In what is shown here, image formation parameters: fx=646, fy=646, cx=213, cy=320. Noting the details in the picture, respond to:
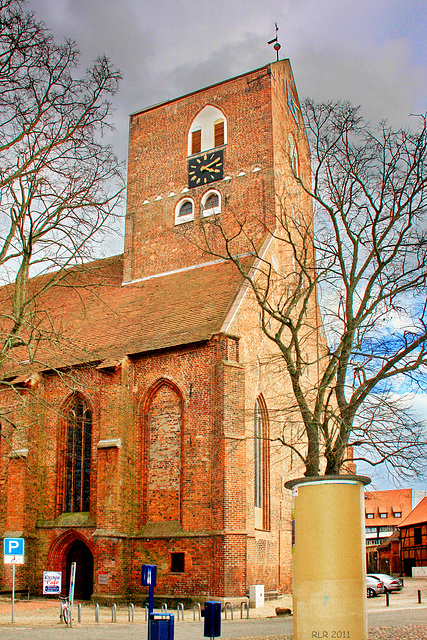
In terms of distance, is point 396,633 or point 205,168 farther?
point 205,168

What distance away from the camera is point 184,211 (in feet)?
85.5

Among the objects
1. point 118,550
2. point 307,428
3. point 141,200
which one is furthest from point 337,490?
point 141,200

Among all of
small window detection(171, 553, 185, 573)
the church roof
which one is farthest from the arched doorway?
the church roof

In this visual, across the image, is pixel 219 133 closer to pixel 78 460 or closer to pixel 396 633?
pixel 78 460

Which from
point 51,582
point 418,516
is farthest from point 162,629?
point 418,516

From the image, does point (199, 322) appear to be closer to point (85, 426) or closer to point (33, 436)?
point (85, 426)

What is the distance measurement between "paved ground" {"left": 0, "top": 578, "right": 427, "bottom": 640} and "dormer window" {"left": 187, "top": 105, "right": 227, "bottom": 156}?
17.2 metres

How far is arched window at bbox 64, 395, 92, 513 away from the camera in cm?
2005

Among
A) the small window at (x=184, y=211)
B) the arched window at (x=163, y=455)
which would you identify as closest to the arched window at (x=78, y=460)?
the arched window at (x=163, y=455)

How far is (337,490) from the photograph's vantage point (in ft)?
27.1

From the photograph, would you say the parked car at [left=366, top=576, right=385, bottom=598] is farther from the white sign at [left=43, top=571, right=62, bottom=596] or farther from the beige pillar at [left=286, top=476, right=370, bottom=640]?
the beige pillar at [left=286, top=476, right=370, bottom=640]

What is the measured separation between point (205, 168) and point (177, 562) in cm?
1527

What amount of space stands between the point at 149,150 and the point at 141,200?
91.3 inches

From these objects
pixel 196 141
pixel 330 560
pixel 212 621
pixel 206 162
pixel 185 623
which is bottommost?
pixel 185 623
